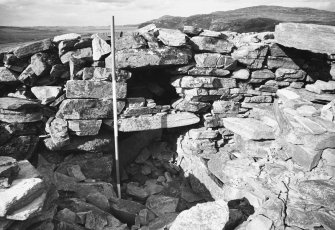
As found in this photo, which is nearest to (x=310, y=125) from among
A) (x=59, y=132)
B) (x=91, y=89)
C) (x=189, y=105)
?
(x=189, y=105)

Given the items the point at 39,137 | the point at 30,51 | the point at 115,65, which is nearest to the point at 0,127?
the point at 39,137

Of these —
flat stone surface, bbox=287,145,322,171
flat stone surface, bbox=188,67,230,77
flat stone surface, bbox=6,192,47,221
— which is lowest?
flat stone surface, bbox=6,192,47,221

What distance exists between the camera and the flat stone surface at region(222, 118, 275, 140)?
6.70 m

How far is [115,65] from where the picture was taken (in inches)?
266

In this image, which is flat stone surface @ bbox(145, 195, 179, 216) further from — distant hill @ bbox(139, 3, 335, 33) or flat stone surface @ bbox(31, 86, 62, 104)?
distant hill @ bbox(139, 3, 335, 33)

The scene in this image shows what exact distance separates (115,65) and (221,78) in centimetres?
260

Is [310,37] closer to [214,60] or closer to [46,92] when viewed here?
[214,60]

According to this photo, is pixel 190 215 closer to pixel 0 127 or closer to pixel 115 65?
pixel 115 65

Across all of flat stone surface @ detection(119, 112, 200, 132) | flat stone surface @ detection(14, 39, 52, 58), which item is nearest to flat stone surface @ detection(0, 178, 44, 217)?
flat stone surface @ detection(119, 112, 200, 132)

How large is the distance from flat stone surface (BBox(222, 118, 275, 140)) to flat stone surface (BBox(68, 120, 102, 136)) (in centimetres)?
316

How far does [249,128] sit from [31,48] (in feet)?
17.3

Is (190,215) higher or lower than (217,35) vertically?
lower

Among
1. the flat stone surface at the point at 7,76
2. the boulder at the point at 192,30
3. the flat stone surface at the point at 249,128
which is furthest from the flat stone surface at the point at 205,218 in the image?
the flat stone surface at the point at 7,76

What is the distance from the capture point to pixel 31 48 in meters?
7.01
